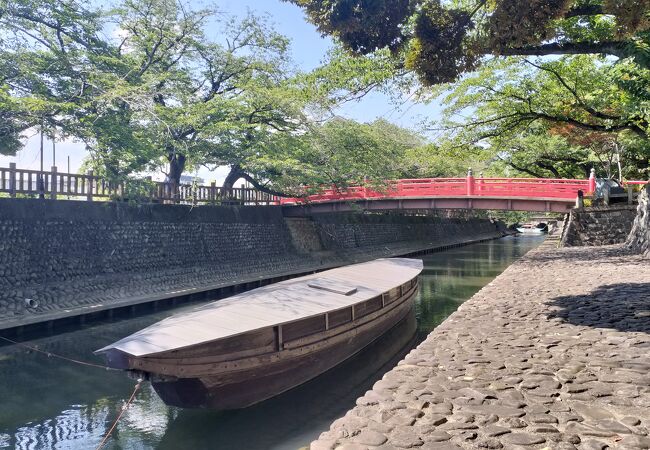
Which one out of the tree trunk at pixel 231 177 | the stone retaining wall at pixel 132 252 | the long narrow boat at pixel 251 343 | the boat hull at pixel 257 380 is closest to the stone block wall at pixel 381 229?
the stone retaining wall at pixel 132 252

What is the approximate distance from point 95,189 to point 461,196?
699 inches

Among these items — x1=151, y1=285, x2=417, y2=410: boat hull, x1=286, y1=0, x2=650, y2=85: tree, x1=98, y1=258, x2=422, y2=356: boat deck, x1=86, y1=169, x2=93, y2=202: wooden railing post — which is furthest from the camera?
x1=86, y1=169, x2=93, y2=202: wooden railing post

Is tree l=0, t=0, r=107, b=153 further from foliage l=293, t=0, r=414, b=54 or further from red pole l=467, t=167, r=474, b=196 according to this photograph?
red pole l=467, t=167, r=474, b=196

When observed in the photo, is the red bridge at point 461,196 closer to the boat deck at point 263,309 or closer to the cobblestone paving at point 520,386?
the boat deck at point 263,309

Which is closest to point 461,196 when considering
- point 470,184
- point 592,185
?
point 470,184

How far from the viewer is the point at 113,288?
16.6m

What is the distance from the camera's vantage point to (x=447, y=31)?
9.40 metres

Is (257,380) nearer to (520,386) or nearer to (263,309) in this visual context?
(263,309)

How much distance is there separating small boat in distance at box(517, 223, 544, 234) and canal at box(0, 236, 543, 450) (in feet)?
237

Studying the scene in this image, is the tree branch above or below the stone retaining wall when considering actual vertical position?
above

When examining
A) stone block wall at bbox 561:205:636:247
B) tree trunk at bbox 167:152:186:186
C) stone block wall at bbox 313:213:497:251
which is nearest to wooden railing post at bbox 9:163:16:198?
tree trunk at bbox 167:152:186:186

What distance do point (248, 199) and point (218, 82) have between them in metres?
6.54

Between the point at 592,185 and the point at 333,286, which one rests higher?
the point at 592,185

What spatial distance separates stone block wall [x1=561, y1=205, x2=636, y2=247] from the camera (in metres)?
22.9
